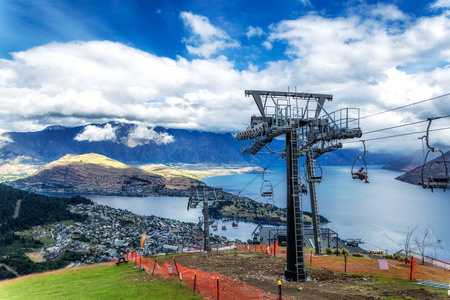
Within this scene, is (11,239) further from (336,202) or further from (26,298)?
(336,202)

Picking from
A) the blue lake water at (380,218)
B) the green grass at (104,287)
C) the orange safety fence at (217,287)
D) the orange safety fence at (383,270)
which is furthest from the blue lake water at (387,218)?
the orange safety fence at (217,287)

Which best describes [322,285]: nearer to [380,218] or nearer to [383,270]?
[383,270]

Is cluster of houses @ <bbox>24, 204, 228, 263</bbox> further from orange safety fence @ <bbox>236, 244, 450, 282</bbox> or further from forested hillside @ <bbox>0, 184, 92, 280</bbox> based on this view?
orange safety fence @ <bbox>236, 244, 450, 282</bbox>

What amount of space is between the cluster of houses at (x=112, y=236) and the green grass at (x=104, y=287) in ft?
148

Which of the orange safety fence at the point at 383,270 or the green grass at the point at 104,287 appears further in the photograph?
the orange safety fence at the point at 383,270

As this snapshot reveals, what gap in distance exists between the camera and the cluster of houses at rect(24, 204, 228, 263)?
74750 mm

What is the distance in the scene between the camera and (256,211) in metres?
146

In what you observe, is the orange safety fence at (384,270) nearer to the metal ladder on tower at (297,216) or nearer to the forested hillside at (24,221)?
the metal ladder on tower at (297,216)

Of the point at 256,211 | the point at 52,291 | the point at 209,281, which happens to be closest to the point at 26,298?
the point at 52,291

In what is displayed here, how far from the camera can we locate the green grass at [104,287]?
531 inches

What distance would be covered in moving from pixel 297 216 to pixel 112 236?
304ft

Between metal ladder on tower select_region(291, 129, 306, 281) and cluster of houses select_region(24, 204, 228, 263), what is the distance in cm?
5251

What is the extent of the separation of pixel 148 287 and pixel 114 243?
3139 inches

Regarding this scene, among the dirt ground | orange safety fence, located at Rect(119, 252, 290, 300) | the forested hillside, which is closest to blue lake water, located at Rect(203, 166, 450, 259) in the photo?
the dirt ground
